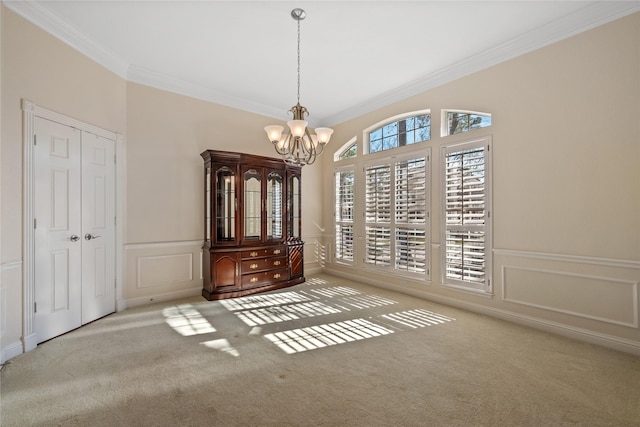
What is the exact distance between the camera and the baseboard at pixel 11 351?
2.67 metres

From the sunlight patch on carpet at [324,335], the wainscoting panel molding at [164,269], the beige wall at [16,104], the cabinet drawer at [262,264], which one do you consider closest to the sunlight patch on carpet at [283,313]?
the sunlight patch on carpet at [324,335]

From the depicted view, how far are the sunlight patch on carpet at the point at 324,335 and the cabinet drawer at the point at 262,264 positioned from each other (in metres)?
1.70

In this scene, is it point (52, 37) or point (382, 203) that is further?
point (382, 203)

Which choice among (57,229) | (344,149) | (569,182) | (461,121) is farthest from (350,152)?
(57,229)

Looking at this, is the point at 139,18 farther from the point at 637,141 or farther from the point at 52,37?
the point at 637,141

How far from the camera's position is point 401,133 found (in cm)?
502

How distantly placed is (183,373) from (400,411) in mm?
1689

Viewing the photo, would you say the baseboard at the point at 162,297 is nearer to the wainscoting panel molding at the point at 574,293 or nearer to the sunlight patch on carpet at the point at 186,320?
the sunlight patch on carpet at the point at 186,320

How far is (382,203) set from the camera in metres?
5.18

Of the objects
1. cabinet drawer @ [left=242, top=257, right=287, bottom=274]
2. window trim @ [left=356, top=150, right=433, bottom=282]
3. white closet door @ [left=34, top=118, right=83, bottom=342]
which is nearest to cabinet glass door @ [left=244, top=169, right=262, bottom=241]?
cabinet drawer @ [left=242, top=257, right=287, bottom=274]

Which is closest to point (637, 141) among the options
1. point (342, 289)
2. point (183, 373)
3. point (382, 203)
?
point (382, 203)

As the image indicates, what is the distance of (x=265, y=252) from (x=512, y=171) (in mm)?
3606

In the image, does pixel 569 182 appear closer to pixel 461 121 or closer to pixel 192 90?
pixel 461 121

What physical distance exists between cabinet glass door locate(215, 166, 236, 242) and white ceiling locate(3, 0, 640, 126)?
1.35m
